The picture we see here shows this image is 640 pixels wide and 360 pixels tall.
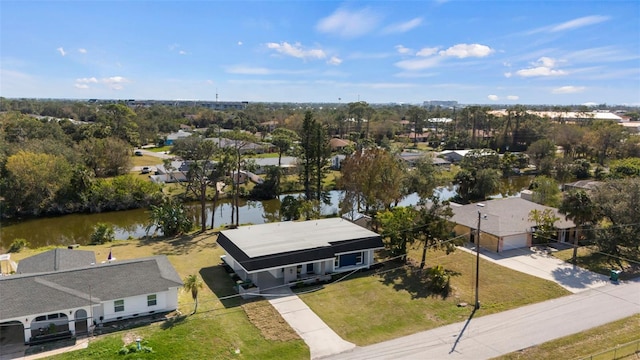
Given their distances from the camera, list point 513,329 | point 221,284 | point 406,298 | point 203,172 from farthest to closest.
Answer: point 203,172
point 221,284
point 406,298
point 513,329

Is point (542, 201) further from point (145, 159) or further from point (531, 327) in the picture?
point (145, 159)

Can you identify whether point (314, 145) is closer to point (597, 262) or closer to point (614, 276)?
point (597, 262)

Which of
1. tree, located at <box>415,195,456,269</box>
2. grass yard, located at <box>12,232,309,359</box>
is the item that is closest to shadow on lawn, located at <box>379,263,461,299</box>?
tree, located at <box>415,195,456,269</box>

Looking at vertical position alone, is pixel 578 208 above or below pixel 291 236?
above

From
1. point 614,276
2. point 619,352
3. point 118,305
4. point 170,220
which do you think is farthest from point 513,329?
point 170,220

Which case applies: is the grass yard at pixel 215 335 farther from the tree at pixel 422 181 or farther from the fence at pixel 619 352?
the tree at pixel 422 181

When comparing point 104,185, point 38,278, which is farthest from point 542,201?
point 104,185

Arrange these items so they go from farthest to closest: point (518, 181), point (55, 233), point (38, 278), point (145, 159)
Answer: point (145, 159) < point (518, 181) < point (55, 233) < point (38, 278)
